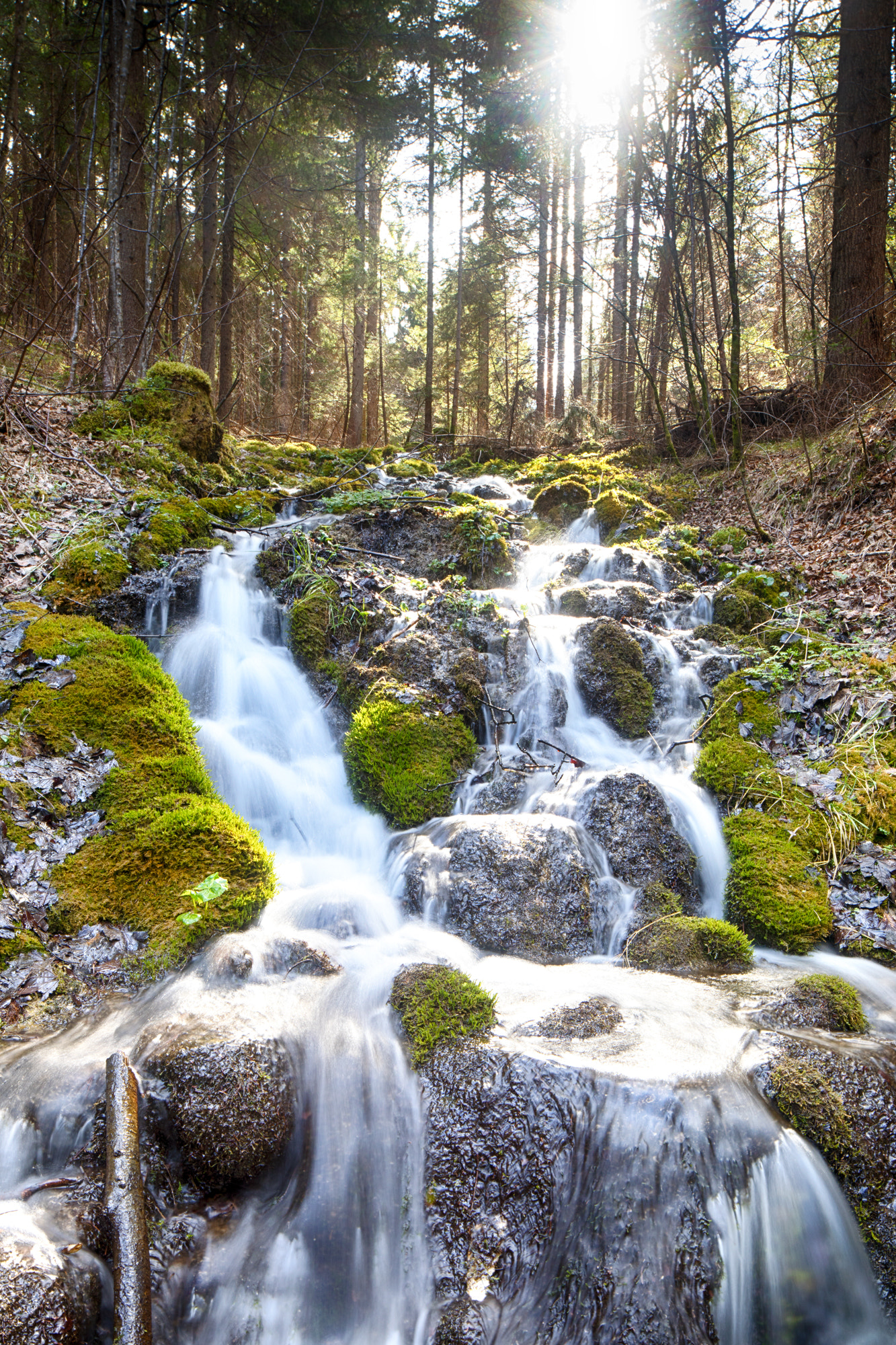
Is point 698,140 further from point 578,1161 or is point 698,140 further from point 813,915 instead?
point 578,1161

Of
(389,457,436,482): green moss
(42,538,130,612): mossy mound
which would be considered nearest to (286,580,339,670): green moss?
(42,538,130,612): mossy mound

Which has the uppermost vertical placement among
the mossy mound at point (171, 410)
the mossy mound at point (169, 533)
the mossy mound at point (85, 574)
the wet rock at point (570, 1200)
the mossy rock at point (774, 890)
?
the mossy mound at point (171, 410)

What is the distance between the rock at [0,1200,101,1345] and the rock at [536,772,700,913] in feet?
11.9

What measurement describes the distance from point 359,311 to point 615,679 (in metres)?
18.6

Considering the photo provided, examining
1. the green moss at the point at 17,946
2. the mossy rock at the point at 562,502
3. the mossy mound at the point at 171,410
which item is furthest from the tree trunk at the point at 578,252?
the green moss at the point at 17,946

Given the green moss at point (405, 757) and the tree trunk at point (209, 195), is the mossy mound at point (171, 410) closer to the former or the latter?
the tree trunk at point (209, 195)

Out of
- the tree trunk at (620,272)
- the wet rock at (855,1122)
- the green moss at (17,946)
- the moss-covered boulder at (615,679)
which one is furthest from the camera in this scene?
the tree trunk at (620,272)

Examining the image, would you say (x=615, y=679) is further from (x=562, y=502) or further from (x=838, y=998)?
(x=562, y=502)

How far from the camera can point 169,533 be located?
726 centimetres

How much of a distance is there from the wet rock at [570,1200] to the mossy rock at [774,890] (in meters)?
1.75

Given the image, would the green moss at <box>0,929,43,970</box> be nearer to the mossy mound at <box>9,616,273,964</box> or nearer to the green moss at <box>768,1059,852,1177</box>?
the mossy mound at <box>9,616,273,964</box>

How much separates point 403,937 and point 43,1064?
2.07m

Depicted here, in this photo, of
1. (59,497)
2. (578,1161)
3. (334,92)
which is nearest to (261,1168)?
(578,1161)

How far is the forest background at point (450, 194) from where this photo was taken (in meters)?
8.59
